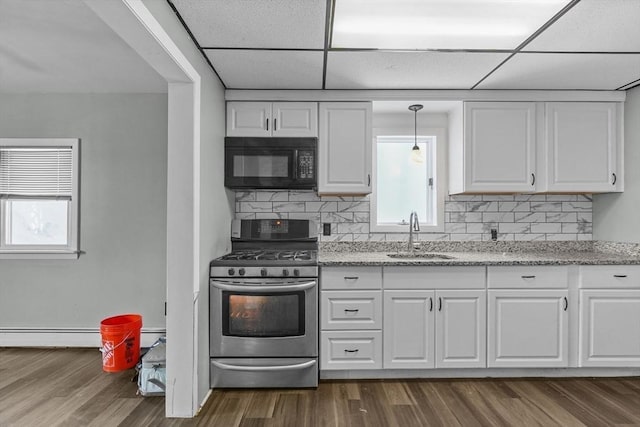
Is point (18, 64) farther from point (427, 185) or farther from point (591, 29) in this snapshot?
point (591, 29)

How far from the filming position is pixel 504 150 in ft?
10.1

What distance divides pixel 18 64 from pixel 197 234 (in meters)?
2.01

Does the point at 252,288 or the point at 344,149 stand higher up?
the point at 344,149

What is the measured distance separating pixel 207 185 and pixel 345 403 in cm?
171

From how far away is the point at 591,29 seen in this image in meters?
2.08

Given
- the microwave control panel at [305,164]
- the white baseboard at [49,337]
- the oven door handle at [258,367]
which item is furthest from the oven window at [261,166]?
the white baseboard at [49,337]

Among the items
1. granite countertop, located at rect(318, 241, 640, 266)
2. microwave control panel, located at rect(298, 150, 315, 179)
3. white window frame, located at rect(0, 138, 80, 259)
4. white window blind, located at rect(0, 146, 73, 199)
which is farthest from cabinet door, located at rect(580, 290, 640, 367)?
white window blind, located at rect(0, 146, 73, 199)

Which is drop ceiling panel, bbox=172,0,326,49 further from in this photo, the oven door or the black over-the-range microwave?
the oven door

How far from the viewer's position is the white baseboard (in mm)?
3430

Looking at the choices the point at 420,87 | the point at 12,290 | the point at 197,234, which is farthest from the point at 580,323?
the point at 12,290

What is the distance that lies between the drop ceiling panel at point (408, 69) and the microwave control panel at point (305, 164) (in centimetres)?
56

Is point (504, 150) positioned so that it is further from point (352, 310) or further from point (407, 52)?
point (352, 310)

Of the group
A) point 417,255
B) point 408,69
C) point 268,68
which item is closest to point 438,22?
point 408,69

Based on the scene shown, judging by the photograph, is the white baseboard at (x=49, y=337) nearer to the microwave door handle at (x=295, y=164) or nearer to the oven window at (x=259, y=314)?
the oven window at (x=259, y=314)
